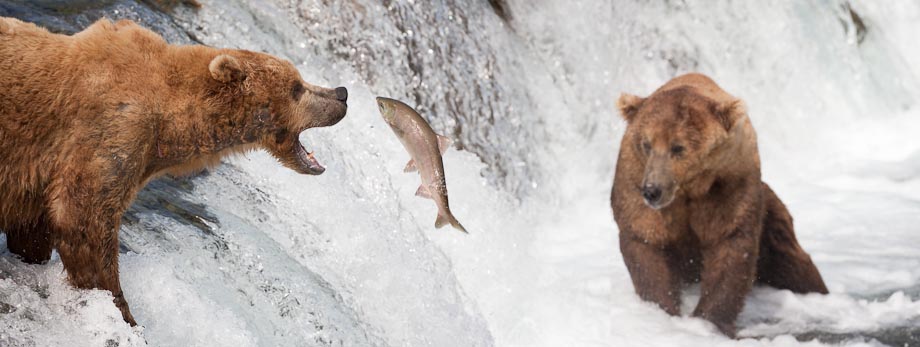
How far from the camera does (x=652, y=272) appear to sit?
242 inches

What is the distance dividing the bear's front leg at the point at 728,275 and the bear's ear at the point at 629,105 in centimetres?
81

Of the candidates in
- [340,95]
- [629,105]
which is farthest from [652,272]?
[340,95]

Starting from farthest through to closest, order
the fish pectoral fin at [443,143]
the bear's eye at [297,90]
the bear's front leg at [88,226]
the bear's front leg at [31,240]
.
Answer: the fish pectoral fin at [443,143] < the bear's eye at [297,90] < the bear's front leg at [31,240] < the bear's front leg at [88,226]

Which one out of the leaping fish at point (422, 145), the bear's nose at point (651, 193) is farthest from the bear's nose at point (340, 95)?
the bear's nose at point (651, 193)

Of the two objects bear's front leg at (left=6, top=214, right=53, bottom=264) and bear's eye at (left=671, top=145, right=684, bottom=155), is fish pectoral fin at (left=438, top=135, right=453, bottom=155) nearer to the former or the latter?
bear's front leg at (left=6, top=214, right=53, bottom=264)

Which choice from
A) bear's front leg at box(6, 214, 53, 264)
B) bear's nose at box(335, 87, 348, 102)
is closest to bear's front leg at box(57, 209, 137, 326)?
bear's front leg at box(6, 214, 53, 264)

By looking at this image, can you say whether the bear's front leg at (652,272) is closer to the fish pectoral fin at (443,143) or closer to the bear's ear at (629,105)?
the bear's ear at (629,105)

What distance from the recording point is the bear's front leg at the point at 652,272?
610 centimetres

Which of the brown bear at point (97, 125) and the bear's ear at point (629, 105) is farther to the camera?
the bear's ear at point (629, 105)

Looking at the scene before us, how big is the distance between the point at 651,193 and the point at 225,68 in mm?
2494

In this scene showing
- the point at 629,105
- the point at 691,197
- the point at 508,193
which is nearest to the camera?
the point at 691,197

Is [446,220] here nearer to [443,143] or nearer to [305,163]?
[443,143]

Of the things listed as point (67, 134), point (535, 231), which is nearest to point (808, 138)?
point (535, 231)

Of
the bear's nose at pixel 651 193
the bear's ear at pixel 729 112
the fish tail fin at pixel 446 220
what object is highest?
the bear's ear at pixel 729 112
